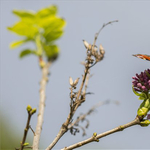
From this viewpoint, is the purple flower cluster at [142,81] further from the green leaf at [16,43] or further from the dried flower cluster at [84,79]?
the green leaf at [16,43]

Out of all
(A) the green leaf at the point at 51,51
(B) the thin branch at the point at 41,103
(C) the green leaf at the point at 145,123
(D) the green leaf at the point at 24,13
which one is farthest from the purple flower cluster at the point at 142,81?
(D) the green leaf at the point at 24,13

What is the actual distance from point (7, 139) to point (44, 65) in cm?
1209

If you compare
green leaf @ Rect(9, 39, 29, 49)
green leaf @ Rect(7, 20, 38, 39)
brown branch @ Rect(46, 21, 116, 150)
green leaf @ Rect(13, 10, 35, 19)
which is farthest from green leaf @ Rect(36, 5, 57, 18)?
brown branch @ Rect(46, 21, 116, 150)

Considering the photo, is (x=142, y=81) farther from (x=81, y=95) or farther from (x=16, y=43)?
(x=16, y=43)

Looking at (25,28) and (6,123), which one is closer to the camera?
(25,28)

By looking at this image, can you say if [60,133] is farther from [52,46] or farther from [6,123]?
Result: [6,123]

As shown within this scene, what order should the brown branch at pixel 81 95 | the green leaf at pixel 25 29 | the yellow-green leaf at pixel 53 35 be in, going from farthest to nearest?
the yellow-green leaf at pixel 53 35
the green leaf at pixel 25 29
the brown branch at pixel 81 95

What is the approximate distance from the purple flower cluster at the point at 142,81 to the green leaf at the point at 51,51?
214 centimetres

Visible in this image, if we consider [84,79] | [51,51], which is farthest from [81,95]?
[51,51]

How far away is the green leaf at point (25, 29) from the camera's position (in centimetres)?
374

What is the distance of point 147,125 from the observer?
1771 millimetres

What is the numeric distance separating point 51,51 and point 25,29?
0.47 m

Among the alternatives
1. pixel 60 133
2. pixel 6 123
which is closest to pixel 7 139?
pixel 6 123

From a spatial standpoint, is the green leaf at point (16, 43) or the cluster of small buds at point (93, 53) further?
the green leaf at point (16, 43)
